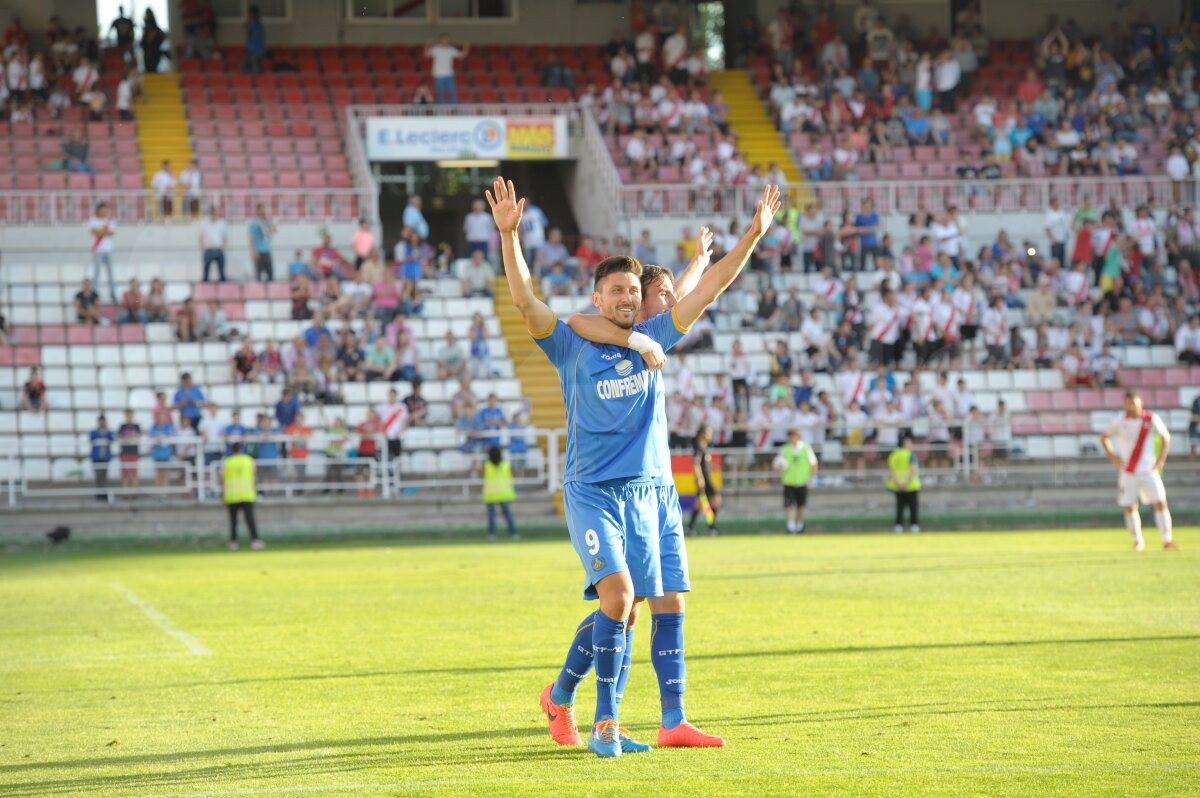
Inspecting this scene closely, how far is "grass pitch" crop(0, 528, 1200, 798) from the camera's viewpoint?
7.29 m

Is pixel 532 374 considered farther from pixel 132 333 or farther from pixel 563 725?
pixel 563 725

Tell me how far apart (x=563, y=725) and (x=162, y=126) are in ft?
103

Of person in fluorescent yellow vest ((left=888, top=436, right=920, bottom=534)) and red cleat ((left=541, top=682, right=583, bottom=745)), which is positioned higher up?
red cleat ((left=541, top=682, right=583, bottom=745))

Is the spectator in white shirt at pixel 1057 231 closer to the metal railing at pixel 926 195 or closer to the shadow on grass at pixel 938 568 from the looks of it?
the metal railing at pixel 926 195

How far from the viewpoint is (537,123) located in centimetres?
3744

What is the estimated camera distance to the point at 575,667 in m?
8.14

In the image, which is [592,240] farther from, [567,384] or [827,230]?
[567,384]

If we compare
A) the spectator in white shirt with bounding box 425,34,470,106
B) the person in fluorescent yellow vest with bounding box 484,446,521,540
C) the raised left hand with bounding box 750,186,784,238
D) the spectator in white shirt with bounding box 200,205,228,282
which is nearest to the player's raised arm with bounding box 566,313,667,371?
the raised left hand with bounding box 750,186,784,238

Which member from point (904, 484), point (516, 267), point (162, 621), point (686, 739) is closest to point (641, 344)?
point (516, 267)

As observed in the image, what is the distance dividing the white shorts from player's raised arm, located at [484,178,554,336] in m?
14.9

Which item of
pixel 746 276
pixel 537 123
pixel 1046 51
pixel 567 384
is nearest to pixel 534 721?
pixel 567 384

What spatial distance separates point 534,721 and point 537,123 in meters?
29.6

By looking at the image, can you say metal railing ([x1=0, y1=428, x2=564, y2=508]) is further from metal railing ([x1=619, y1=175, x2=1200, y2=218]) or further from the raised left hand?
the raised left hand

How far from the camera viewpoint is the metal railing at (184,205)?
33.6 meters
